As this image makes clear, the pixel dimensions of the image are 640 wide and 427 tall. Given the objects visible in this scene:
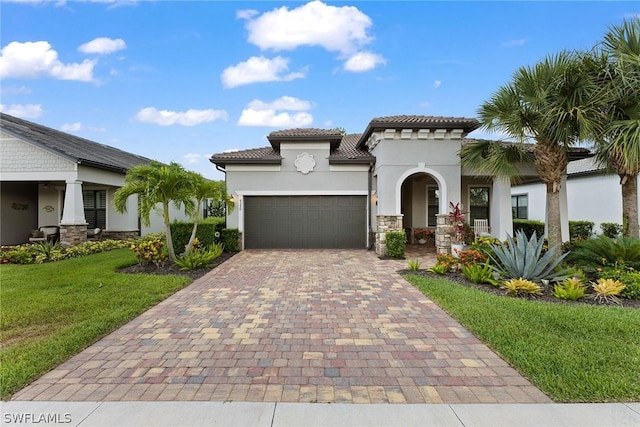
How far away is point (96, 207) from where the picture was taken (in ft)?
52.6

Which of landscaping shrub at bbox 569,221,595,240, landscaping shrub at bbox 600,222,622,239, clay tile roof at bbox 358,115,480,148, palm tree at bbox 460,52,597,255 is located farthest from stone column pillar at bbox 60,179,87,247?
landscaping shrub at bbox 600,222,622,239

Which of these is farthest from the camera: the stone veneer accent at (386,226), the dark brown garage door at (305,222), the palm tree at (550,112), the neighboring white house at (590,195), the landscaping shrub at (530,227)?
the landscaping shrub at (530,227)

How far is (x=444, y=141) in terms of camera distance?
11.7 meters

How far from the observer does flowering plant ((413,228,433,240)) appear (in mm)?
15133

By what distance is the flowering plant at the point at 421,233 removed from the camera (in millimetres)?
15133

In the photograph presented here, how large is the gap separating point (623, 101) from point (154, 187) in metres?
12.3

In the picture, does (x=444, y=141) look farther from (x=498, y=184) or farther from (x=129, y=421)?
(x=129, y=421)

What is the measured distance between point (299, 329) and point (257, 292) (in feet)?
7.68

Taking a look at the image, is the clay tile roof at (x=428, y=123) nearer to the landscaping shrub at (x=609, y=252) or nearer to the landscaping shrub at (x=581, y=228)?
the landscaping shrub at (x=609, y=252)

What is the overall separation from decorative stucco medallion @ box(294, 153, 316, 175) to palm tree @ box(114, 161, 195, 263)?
16.6 feet

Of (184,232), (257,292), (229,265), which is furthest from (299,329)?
(184,232)

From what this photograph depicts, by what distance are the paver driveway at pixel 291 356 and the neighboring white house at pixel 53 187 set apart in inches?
388

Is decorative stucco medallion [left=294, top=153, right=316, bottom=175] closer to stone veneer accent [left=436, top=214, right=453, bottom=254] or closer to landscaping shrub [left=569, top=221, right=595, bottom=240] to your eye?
stone veneer accent [left=436, top=214, right=453, bottom=254]

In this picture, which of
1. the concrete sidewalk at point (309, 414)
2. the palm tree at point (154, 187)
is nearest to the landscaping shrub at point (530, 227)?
the concrete sidewalk at point (309, 414)
